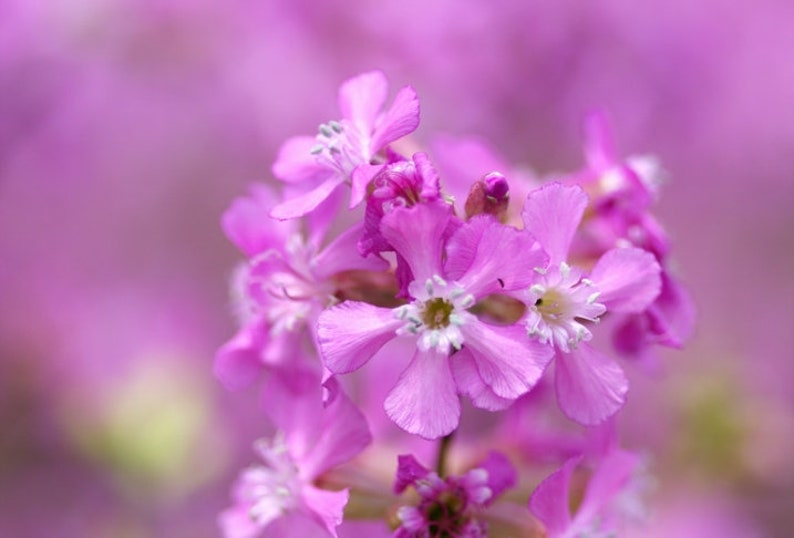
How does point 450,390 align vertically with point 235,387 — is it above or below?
below

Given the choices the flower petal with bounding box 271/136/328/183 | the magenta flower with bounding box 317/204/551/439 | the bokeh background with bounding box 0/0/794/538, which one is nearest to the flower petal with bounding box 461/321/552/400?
the magenta flower with bounding box 317/204/551/439

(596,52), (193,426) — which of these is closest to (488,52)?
(596,52)

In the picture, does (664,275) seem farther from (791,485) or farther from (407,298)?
(791,485)

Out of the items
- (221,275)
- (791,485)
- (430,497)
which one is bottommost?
(430,497)

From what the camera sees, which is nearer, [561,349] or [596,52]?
[561,349]

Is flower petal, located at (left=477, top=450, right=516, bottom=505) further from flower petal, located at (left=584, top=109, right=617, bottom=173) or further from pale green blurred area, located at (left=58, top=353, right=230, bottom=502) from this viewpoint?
pale green blurred area, located at (left=58, top=353, right=230, bottom=502)

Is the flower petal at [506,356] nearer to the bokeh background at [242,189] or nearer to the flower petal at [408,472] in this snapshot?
the flower petal at [408,472]

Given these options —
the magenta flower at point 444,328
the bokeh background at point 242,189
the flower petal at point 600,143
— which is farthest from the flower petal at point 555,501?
the bokeh background at point 242,189
